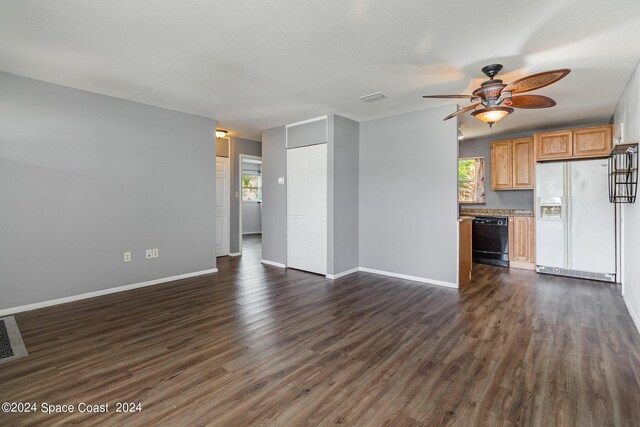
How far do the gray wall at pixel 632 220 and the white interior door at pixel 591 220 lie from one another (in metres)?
0.82

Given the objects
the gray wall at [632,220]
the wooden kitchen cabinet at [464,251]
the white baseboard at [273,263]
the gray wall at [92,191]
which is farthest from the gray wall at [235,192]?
the gray wall at [632,220]

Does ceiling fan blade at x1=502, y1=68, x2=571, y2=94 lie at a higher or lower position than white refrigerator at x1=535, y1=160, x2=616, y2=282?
higher

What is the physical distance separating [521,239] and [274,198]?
181 inches

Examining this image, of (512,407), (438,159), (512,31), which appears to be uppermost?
(512,31)

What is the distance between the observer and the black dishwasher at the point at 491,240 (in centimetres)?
589

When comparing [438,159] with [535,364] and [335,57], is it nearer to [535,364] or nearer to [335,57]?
[335,57]

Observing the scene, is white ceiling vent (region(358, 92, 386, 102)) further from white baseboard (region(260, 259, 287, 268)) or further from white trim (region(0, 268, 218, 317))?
white trim (region(0, 268, 218, 317))

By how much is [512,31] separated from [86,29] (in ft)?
11.2

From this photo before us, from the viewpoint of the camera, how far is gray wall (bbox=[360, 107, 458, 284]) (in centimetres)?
452

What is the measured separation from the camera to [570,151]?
5.08 m

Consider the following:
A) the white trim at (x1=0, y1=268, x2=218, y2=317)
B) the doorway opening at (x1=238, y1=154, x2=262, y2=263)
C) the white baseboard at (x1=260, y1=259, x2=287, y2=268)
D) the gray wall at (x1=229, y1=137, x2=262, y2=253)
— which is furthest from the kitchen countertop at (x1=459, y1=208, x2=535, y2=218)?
the doorway opening at (x1=238, y1=154, x2=262, y2=263)

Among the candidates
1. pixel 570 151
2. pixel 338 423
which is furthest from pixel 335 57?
pixel 570 151

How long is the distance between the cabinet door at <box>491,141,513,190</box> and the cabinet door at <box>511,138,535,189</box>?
3.4 inches

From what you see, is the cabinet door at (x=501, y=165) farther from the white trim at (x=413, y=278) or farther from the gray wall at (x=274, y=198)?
the gray wall at (x=274, y=198)
